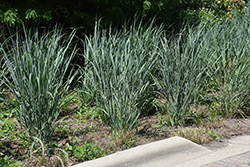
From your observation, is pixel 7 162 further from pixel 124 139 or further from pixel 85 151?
pixel 124 139

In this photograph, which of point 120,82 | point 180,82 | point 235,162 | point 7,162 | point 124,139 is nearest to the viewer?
point 7,162

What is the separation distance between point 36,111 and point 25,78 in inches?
16.4

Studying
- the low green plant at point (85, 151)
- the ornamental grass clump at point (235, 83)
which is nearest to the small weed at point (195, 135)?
the ornamental grass clump at point (235, 83)

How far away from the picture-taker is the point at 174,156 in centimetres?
423

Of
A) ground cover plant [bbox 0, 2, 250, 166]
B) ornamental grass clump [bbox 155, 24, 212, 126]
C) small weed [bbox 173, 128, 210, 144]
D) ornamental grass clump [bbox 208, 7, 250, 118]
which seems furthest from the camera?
ornamental grass clump [bbox 208, 7, 250, 118]

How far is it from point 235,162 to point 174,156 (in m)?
0.78

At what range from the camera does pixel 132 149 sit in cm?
403

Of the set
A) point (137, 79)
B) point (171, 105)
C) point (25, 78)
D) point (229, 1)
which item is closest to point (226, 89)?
point (171, 105)

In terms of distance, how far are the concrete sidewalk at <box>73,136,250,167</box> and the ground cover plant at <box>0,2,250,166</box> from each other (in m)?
0.26

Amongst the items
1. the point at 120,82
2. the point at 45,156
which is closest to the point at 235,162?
the point at 120,82

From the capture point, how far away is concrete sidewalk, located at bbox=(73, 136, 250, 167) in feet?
12.7

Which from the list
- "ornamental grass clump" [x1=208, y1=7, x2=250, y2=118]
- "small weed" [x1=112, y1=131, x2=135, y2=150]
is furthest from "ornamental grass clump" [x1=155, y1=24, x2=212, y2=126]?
"small weed" [x1=112, y1=131, x2=135, y2=150]

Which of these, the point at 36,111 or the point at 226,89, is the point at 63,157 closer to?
the point at 36,111

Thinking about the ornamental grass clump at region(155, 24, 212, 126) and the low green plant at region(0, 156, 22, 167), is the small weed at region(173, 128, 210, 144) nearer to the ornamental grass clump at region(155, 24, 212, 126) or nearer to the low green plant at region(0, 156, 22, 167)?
the ornamental grass clump at region(155, 24, 212, 126)
